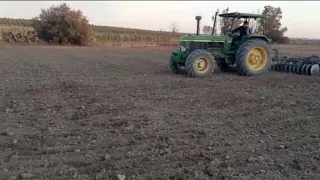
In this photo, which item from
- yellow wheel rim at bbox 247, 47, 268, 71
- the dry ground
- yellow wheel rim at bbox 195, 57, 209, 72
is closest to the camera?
the dry ground

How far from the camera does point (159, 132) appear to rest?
596 centimetres

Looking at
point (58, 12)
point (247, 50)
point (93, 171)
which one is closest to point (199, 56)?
point (247, 50)

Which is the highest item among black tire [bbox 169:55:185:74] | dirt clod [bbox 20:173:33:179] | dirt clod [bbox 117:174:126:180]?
black tire [bbox 169:55:185:74]

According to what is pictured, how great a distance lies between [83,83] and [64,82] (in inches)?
24.8

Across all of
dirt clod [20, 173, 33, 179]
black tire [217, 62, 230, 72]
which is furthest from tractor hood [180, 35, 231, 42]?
dirt clod [20, 173, 33, 179]

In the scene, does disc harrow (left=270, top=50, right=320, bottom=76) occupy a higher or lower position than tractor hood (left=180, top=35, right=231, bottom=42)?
lower

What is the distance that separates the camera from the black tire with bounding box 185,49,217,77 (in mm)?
12320

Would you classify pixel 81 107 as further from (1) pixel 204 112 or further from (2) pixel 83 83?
(2) pixel 83 83

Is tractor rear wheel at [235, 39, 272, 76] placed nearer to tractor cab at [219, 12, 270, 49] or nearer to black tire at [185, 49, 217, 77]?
tractor cab at [219, 12, 270, 49]

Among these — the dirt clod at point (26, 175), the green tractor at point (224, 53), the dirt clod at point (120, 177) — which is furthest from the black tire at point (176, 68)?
the dirt clod at point (26, 175)

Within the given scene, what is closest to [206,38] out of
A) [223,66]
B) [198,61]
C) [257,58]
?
[198,61]

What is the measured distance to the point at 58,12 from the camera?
156 ft

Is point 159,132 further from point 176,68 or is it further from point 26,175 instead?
point 176,68

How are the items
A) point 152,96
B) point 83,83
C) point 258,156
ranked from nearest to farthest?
1. point 258,156
2. point 152,96
3. point 83,83
